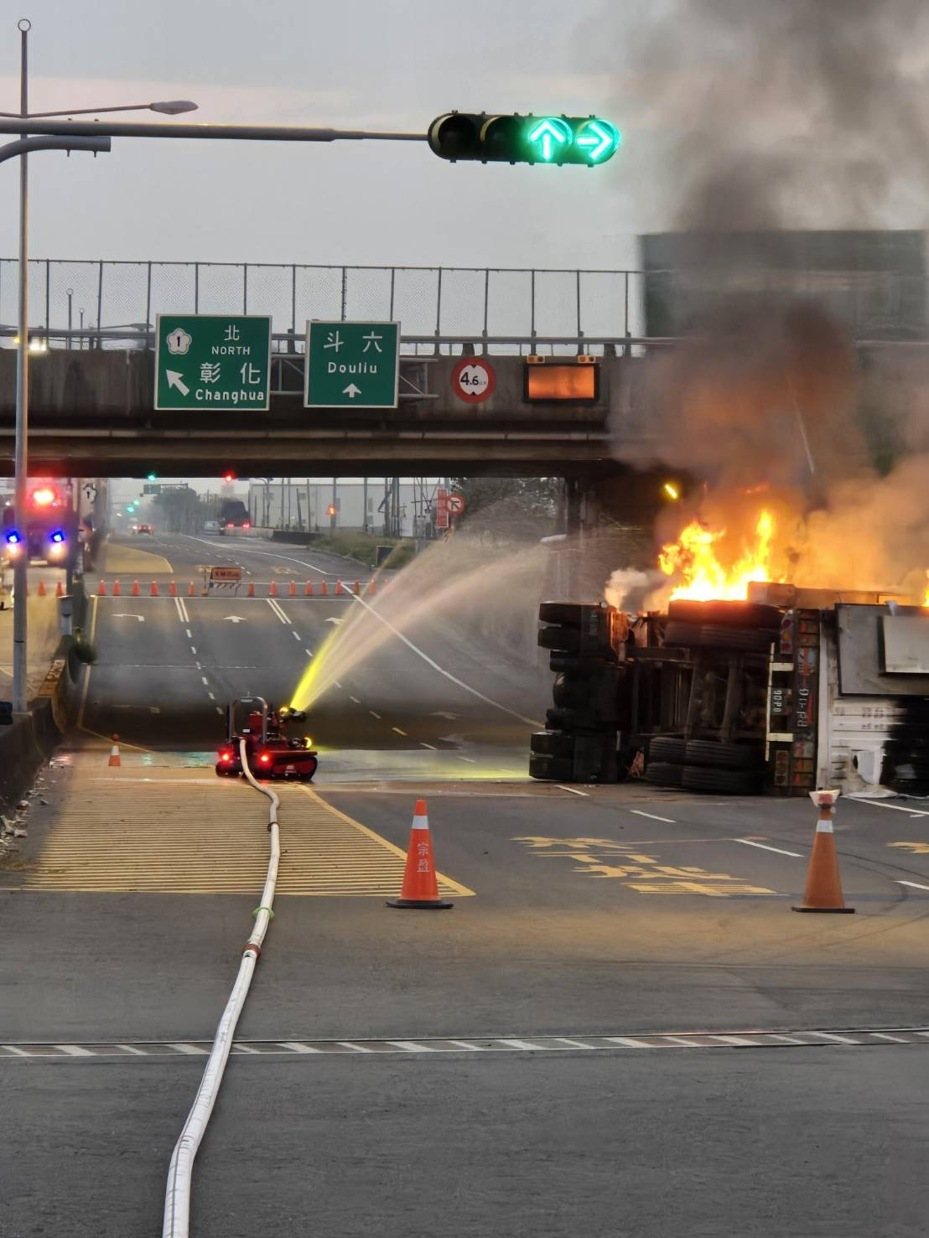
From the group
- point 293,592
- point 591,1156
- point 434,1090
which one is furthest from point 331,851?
point 293,592

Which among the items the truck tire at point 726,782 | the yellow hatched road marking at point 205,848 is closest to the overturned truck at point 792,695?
the truck tire at point 726,782

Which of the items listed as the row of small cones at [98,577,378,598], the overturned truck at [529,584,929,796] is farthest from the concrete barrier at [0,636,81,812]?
the row of small cones at [98,577,378,598]

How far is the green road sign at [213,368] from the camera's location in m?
40.7

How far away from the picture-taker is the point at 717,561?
30.7 m

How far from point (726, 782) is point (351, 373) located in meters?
18.3

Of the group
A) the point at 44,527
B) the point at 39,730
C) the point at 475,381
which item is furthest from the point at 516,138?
the point at 44,527

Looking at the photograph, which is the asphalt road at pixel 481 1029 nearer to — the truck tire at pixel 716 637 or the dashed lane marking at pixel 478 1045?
the dashed lane marking at pixel 478 1045

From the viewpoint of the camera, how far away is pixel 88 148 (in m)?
17.9

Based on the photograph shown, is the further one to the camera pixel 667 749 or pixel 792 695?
pixel 667 749

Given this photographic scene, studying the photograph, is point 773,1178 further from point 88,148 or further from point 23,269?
point 23,269

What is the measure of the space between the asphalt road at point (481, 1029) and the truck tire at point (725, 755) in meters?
3.59

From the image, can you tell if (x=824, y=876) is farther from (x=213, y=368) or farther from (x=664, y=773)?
(x=213, y=368)

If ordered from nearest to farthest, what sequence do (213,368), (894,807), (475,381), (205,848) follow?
(205,848) → (894,807) → (213,368) → (475,381)

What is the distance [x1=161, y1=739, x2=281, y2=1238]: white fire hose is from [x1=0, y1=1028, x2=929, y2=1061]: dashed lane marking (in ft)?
0.65
